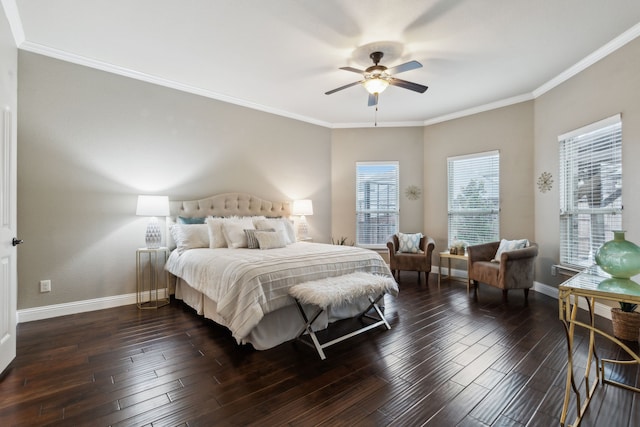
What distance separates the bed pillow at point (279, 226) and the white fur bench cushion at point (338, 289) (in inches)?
63.6

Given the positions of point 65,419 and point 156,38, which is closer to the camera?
point 65,419

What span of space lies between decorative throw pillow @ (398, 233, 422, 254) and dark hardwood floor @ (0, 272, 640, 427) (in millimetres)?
2074

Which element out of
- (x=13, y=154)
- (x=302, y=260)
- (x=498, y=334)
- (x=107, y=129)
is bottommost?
(x=498, y=334)

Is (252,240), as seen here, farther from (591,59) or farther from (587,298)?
(591,59)

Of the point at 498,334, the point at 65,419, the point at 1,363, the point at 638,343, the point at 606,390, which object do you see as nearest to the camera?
the point at 65,419

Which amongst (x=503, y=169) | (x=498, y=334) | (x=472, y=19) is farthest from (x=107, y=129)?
(x=503, y=169)

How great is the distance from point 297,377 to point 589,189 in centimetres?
403

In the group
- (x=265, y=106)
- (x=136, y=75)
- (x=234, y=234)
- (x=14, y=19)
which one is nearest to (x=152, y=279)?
(x=234, y=234)

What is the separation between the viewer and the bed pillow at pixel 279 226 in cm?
428

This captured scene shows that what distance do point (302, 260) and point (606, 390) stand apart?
7.79ft

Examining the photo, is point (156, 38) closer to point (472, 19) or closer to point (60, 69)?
point (60, 69)

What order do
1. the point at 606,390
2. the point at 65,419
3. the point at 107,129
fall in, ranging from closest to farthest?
the point at 65,419, the point at 606,390, the point at 107,129

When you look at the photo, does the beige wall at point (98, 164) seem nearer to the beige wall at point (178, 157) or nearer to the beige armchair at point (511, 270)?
the beige wall at point (178, 157)

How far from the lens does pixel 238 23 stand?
284cm
